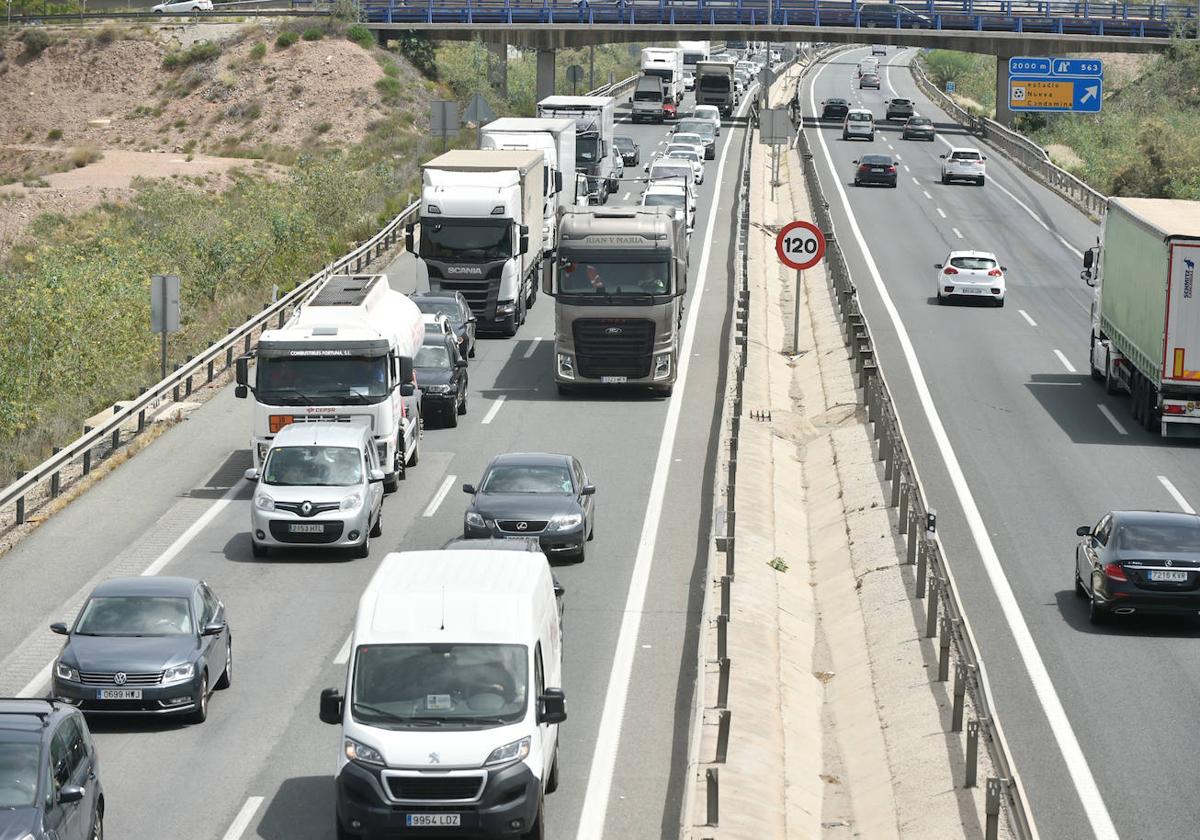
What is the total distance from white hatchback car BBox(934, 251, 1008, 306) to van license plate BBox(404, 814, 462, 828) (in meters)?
36.4

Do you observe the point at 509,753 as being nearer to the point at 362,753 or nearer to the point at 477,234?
the point at 362,753

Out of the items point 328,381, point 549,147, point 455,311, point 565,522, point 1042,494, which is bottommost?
point 1042,494

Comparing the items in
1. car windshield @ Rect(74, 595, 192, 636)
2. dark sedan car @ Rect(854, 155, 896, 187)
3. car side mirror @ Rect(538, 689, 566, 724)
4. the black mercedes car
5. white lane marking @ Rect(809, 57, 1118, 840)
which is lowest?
white lane marking @ Rect(809, 57, 1118, 840)

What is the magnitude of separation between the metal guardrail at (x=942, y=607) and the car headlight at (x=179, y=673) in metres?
7.33

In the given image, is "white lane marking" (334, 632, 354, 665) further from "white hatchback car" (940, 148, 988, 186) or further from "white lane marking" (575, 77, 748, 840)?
"white hatchback car" (940, 148, 988, 186)

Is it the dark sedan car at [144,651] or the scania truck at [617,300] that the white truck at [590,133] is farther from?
the dark sedan car at [144,651]

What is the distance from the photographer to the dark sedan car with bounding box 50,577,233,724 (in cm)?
1745

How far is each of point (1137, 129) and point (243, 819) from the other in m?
90.7

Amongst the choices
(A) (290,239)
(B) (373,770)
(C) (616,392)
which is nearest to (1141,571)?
(B) (373,770)

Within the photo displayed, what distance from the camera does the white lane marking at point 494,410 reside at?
34.2 meters

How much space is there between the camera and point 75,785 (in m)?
13.5

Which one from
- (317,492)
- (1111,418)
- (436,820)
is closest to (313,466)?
(317,492)

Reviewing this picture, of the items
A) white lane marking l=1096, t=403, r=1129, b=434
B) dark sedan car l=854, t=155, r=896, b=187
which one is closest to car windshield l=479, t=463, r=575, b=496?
white lane marking l=1096, t=403, r=1129, b=434

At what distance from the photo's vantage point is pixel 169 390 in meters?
35.5
